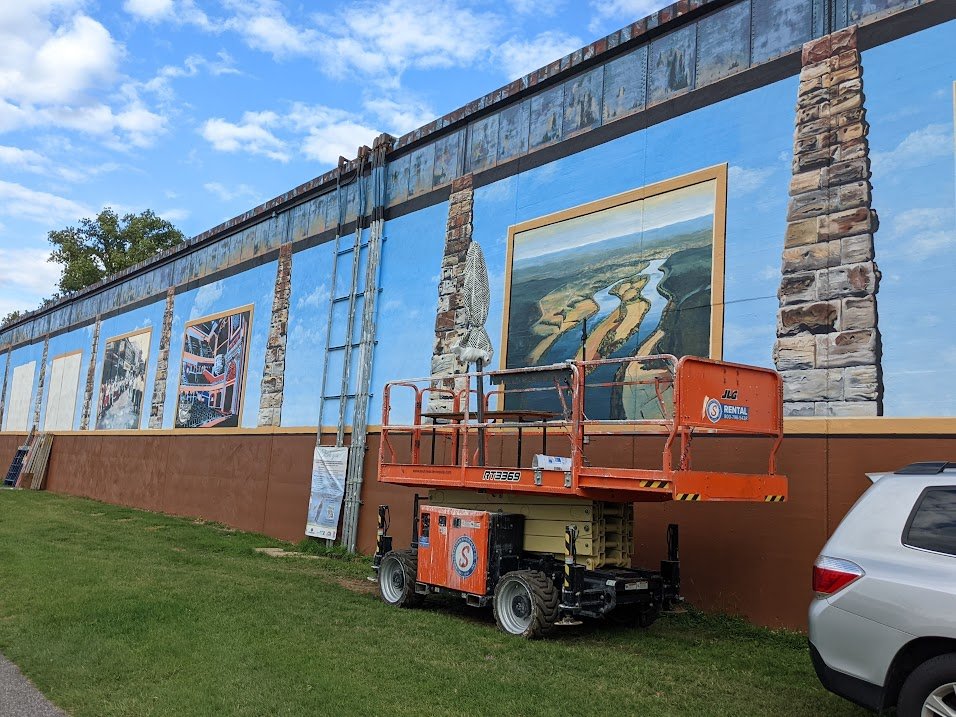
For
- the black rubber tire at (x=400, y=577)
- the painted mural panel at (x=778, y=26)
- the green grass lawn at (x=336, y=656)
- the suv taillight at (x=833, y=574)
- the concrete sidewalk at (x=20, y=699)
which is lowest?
the concrete sidewalk at (x=20, y=699)

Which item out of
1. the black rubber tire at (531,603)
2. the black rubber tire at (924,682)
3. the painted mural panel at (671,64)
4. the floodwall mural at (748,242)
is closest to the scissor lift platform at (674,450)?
the black rubber tire at (531,603)

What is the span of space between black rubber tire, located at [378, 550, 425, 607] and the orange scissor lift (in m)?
0.02

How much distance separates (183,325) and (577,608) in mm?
18690

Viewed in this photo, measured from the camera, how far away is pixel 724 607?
9.42 metres

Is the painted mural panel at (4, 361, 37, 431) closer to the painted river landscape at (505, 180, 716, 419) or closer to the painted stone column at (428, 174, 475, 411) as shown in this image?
the painted stone column at (428, 174, 475, 411)

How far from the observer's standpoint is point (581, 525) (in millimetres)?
8656

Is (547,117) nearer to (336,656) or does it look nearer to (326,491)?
(326,491)

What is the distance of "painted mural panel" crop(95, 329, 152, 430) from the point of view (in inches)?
1019

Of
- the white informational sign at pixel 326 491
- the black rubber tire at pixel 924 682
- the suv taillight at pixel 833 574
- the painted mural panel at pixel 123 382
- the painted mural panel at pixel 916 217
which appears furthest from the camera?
the painted mural panel at pixel 123 382

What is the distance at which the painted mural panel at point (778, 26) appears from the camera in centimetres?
977

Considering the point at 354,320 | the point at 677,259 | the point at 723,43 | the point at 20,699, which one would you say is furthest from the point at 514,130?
the point at 20,699

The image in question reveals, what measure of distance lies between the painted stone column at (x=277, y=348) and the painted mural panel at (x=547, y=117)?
8.08 meters

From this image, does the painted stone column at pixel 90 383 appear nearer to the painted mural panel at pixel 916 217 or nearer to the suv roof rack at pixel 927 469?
the painted mural panel at pixel 916 217

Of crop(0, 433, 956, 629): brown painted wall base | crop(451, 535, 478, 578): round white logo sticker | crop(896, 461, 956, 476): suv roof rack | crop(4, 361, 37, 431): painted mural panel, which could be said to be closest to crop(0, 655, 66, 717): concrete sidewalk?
crop(451, 535, 478, 578): round white logo sticker
